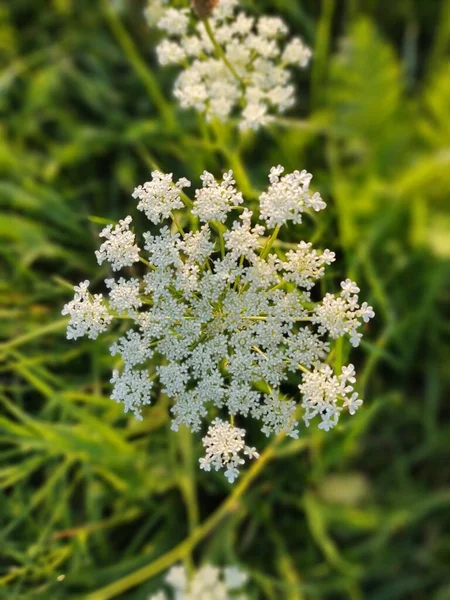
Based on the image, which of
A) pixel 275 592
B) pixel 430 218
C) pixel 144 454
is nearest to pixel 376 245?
pixel 430 218

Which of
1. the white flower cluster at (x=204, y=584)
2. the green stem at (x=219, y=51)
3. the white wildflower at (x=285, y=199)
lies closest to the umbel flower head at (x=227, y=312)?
the white wildflower at (x=285, y=199)

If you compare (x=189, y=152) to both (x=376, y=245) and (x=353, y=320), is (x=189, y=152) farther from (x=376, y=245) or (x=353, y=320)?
(x=353, y=320)

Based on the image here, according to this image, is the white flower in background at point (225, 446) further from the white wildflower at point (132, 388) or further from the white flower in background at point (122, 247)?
the white flower in background at point (122, 247)

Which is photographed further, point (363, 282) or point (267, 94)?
point (363, 282)

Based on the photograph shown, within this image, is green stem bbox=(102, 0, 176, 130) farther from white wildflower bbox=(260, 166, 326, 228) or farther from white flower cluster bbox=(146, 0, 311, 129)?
white wildflower bbox=(260, 166, 326, 228)

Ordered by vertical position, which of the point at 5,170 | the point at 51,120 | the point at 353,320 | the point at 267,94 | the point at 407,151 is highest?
the point at 51,120
